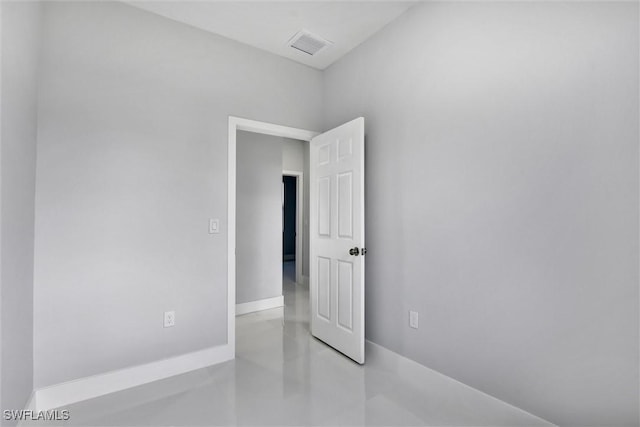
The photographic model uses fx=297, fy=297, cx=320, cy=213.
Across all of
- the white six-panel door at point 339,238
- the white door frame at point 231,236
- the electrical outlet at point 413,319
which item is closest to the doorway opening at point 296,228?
the white six-panel door at point 339,238

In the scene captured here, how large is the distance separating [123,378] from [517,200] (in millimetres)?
2825

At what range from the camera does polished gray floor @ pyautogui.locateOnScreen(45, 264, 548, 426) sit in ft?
5.73

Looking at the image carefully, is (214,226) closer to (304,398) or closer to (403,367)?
(304,398)

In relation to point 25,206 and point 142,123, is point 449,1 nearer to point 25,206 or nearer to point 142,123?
point 142,123

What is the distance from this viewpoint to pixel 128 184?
216 centimetres

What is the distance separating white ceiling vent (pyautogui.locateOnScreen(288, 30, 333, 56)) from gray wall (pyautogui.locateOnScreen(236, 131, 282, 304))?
1.43m

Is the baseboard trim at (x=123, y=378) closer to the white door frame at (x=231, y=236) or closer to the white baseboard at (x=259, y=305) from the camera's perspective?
the white door frame at (x=231, y=236)

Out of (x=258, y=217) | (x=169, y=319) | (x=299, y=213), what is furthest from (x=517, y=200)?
(x=299, y=213)

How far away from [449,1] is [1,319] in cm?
304

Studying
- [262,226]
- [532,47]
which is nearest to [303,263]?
[262,226]

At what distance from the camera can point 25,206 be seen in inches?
64.9

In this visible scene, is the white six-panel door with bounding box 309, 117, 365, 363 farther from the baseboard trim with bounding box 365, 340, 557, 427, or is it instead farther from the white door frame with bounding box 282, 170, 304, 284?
the white door frame with bounding box 282, 170, 304, 284

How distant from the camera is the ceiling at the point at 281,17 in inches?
87.5

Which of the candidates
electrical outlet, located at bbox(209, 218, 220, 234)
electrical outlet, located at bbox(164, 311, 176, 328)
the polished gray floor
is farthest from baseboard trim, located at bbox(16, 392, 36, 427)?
electrical outlet, located at bbox(209, 218, 220, 234)
